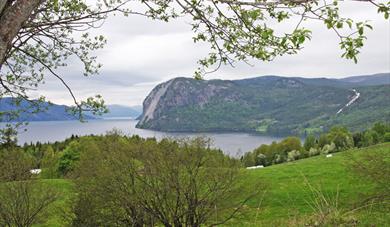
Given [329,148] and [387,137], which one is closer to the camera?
[387,137]

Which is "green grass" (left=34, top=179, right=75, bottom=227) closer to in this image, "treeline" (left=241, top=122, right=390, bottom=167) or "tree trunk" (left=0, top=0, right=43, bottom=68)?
"tree trunk" (left=0, top=0, right=43, bottom=68)

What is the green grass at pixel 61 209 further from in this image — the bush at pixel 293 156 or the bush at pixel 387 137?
the bush at pixel 387 137

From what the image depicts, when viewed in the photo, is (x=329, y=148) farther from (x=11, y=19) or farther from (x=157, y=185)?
(x=11, y=19)

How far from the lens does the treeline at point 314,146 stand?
88.3 meters

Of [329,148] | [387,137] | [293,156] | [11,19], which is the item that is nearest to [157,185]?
[11,19]

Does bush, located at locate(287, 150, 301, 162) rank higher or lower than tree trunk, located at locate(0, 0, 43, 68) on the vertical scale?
lower

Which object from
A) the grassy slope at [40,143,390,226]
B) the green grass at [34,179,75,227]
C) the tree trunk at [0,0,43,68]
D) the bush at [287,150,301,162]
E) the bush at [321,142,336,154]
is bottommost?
the bush at [287,150,301,162]

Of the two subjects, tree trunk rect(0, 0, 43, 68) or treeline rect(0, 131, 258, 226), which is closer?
tree trunk rect(0, 0, 43, 68)

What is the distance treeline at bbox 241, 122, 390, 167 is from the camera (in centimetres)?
8826

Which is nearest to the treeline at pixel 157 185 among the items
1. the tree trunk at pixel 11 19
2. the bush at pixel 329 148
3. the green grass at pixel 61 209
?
the green grass at pixel 61 209

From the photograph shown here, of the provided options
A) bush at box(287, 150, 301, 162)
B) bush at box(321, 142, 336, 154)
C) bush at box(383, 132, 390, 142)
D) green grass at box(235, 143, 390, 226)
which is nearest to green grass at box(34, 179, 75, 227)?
green grass at box(235, 143, 390, 226)

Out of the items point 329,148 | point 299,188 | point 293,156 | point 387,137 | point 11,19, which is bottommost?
point 293,156

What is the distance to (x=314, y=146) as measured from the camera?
324 feet

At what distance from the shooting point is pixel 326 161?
50.7m
